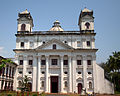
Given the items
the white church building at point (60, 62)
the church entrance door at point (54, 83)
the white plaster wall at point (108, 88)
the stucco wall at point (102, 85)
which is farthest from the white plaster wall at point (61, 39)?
the white plaster wall at point (108, 88)

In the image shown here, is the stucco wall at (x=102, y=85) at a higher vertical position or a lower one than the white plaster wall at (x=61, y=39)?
lower

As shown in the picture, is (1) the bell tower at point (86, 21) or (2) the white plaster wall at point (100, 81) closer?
(2) the white plaster wall at point (100, 81)

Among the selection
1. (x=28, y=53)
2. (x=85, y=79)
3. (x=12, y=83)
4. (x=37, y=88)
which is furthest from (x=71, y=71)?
(x=12, y=83)

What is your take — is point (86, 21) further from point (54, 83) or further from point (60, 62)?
point (54, 83)

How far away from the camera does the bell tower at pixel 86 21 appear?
3638cm

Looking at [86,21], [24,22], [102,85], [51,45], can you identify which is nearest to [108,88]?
[102,85]

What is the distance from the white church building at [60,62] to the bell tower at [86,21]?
24 cm

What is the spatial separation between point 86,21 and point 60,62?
12363 millimetres

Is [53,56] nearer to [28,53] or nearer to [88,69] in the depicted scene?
[28,53]

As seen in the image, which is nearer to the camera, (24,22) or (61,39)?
(61,39)

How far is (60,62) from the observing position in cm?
3366

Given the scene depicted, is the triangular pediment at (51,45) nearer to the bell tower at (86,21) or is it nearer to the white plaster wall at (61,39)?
the white plaster wall at (61,39)

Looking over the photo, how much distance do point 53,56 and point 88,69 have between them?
28.1 feet

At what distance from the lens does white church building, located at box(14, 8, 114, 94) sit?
107 feet
